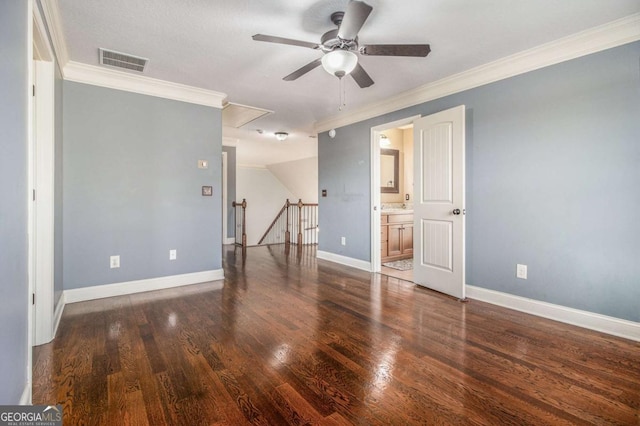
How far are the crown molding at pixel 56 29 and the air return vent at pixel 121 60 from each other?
0.94 feet

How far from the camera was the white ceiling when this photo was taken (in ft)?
7.26

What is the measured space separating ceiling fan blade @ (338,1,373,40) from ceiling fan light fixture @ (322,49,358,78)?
0.12 m

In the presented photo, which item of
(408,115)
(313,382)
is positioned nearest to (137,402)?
(313,382)

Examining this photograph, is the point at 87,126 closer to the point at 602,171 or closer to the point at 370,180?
the point at 370,180

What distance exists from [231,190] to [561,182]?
20.8ft

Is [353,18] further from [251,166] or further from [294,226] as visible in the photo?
[251,166]

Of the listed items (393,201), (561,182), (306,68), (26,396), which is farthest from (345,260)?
(26,396)

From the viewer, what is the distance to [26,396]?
1.50 meters

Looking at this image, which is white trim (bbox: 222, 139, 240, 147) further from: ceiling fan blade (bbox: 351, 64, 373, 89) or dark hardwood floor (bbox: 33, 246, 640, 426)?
ceiling fan blade (bbox: 351, 64, 373, 89)

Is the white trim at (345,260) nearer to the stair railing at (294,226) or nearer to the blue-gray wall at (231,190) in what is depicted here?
the stair railing at (294,226)

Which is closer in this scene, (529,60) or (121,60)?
(529,60)

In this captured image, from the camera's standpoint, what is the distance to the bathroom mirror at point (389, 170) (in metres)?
6.18

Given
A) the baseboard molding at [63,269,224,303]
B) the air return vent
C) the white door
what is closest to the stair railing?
the baseboard molding at [63,269,224,303]

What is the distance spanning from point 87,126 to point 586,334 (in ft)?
16.7
